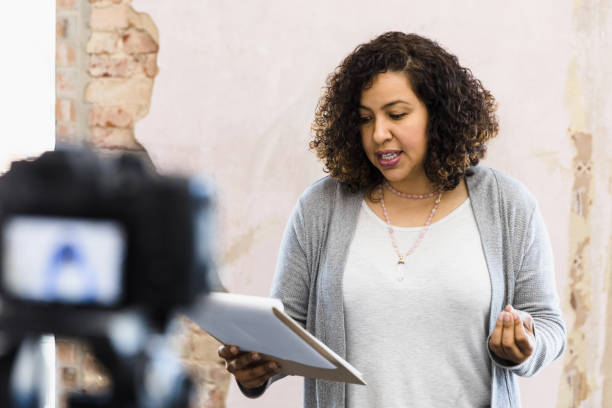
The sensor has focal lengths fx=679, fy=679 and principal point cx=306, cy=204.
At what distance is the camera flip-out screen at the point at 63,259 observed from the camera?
33 cm

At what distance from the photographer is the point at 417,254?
4.32 feet

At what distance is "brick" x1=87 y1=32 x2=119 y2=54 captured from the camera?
2209 mm

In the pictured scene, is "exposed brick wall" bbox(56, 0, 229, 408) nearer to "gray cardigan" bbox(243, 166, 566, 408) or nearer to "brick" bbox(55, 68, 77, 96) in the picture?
"brick" bbox(55, 68, 77, 96)

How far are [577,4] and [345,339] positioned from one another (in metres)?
1.21

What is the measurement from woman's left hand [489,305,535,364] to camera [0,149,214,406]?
89 cm

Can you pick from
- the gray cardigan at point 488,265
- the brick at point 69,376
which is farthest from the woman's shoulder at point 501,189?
the brick at point 69,376

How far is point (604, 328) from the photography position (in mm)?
1974

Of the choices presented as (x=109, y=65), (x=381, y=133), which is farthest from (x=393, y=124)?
(x=109, y=65)

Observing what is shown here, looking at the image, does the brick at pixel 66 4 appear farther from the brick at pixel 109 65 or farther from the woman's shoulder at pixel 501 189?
the woman's shoulder at pixel 501 189

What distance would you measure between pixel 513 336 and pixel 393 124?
0.44 m

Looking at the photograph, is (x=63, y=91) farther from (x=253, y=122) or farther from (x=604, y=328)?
(x=604, y=328)

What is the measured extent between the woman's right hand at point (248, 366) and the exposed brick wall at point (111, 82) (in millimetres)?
1008

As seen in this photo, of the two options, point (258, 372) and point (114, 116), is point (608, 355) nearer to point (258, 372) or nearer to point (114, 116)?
point (258, 372)

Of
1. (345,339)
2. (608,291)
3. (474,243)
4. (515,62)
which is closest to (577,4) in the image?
(515,62)
